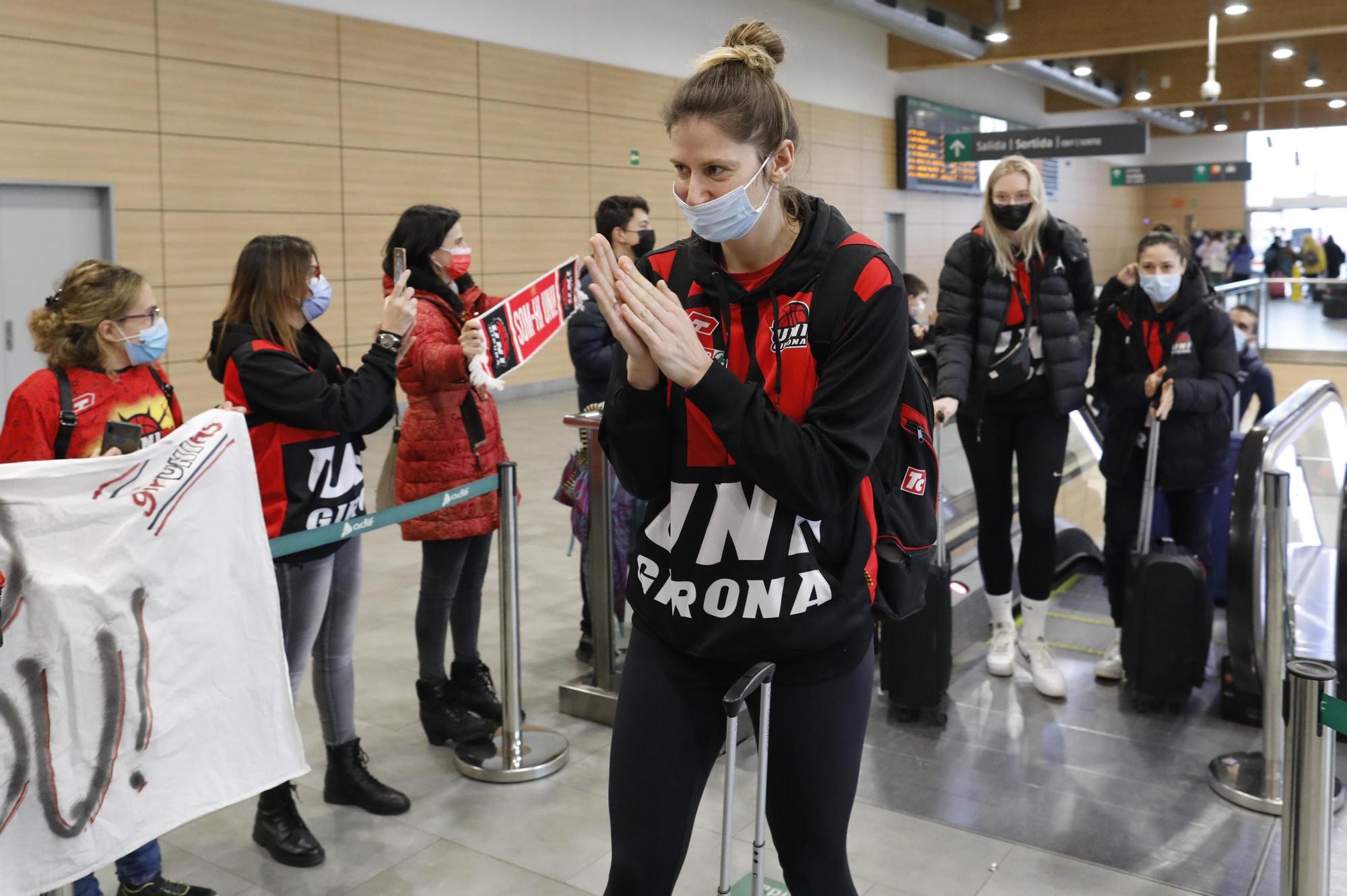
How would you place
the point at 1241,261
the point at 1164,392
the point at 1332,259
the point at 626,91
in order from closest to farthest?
the point at 1164,392
the point at 626,91
the point at 1241,261
the point at 1332,259

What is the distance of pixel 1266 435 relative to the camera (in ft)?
12.1

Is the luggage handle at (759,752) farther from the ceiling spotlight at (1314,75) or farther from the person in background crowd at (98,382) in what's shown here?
the ceiling spotlight at (1314,75)

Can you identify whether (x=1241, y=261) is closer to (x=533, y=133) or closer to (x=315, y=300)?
(x=533, y=133)

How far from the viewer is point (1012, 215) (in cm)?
389

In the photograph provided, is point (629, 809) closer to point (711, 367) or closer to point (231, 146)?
point (711, 367)

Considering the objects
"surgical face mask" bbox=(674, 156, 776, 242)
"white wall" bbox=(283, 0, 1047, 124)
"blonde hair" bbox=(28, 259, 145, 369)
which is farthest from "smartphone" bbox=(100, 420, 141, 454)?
"white wall" bbox=(283, 0, 1047, 124)

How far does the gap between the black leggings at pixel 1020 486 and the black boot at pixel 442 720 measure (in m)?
1.91

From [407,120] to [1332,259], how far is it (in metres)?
24.7

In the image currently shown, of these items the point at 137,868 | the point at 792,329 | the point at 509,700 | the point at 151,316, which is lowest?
the point at 137,868

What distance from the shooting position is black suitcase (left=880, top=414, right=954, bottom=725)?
3.90 metres

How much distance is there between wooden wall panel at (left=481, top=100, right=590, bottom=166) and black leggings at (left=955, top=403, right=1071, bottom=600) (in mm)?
8941

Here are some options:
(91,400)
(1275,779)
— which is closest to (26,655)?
(91,400)

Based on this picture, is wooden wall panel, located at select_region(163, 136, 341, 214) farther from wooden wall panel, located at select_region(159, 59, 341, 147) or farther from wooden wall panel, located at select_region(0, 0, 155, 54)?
wooden wall panel, located at select_region(0, 0, 155, 54)

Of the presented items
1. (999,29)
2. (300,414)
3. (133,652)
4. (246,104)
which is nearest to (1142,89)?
(999,29)
